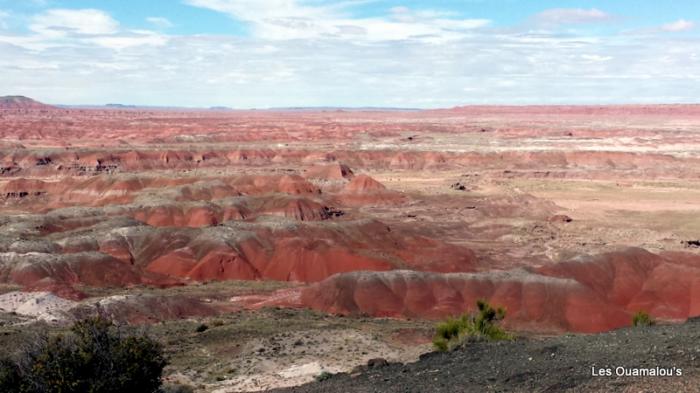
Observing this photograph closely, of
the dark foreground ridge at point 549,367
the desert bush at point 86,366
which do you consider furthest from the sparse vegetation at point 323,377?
the desert bush at point 86,366

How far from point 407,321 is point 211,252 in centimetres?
2233

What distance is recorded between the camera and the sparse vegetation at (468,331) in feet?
77.0

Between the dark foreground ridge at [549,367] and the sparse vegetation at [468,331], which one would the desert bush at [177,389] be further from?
the sparse vegetation at [468,331]

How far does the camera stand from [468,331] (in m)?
→ 24.2

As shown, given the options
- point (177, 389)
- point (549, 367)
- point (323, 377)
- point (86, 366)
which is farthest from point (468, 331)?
point (86, 366)

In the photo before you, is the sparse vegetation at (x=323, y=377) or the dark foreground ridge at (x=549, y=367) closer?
the dark foreground ridge at (x=549, y=367)

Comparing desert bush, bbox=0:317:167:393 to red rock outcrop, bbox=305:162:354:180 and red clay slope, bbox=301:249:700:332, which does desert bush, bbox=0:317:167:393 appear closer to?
red clay slope, bbox=301:249:700:332

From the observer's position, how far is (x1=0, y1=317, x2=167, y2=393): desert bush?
Answer: 1689cm

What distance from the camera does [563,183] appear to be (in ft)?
348

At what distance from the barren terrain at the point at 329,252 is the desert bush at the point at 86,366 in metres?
5.61

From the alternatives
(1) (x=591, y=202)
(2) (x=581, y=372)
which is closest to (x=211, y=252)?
(2) (x=581, y=372)

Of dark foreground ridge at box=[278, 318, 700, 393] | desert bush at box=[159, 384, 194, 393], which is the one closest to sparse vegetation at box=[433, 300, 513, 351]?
dark foreground ridge at box=[278, 318, 700, 393]

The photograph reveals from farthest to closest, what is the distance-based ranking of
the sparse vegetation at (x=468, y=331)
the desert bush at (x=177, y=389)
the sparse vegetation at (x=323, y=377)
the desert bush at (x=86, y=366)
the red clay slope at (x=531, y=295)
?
the red clay slope at (x=531, y=295)
the sparse vegetation at (x=468, y=331)
the desert bush at (x=177, y=389)
the sparse vegetation at (x=323, y=377)
the desert bush at (x=86, y=366)

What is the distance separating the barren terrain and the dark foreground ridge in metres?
4.75
